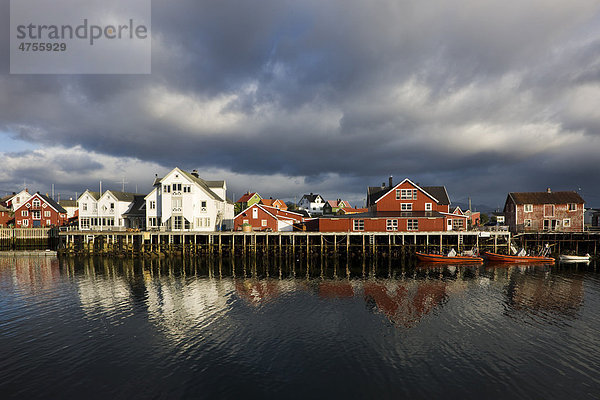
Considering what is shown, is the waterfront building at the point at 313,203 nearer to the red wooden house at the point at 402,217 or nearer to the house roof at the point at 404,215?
the red wooden house at the point at 402,217

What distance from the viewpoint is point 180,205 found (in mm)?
52500

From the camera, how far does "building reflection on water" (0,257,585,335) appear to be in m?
23.1

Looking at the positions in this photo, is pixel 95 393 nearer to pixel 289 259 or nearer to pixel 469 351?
pixel 469 351

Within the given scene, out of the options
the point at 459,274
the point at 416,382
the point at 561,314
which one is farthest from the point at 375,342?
the point at 459,274

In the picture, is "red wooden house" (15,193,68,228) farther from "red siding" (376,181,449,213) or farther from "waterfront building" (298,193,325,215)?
"waterfront building" (298,193,325,215)

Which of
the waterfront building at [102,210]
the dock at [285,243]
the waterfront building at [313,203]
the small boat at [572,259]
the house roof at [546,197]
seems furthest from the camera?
the waterfront building at [313,203]

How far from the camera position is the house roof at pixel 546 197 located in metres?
54.3

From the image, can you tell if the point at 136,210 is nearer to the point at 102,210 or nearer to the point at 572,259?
the point at 102,210

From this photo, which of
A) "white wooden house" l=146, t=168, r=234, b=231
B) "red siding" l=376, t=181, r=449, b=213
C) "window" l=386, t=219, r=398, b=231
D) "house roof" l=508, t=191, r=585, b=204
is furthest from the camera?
"house roof" l=508, t=191, r=585, b=204

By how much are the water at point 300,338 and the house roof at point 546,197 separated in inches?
1147

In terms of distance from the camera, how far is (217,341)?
17453 millimetres

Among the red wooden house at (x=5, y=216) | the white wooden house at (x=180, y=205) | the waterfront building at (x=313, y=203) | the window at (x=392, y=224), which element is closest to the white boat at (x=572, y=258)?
the window at (x=392, y=224)

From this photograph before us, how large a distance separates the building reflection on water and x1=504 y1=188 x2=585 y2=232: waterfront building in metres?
18.6

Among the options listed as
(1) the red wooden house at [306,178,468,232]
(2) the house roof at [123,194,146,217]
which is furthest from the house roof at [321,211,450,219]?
(2) the house roof at [123,194,146,217]
